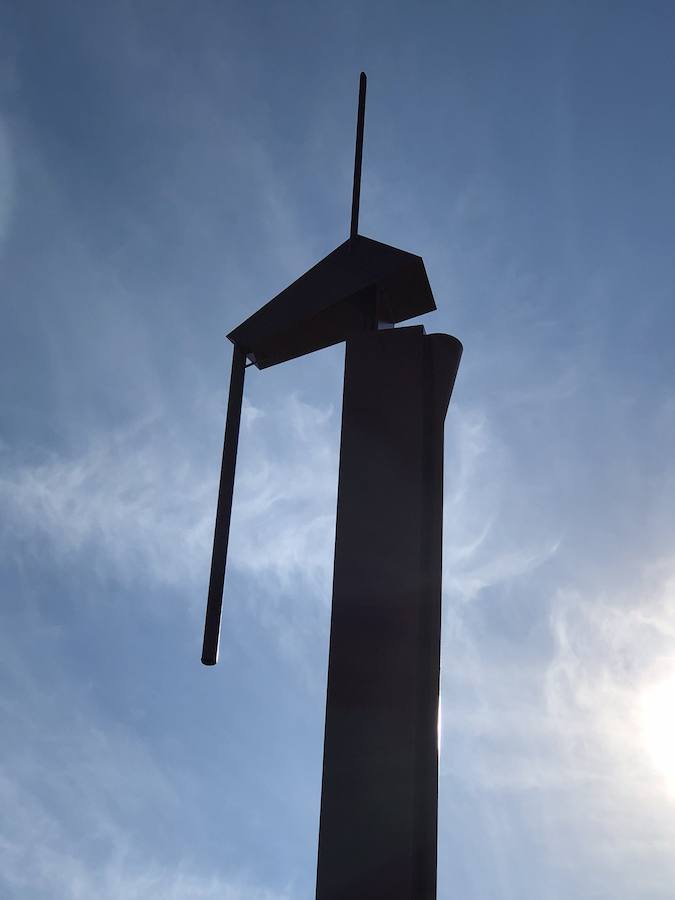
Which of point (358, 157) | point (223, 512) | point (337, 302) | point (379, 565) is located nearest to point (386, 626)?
point (379, 565)

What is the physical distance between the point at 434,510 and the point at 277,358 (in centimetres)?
175

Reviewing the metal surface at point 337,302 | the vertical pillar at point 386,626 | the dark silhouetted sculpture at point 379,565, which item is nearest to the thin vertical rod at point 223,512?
the dark silhouetted sculpture at point 379,565

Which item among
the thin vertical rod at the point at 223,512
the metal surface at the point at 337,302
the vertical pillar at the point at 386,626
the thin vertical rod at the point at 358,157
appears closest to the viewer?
the vertical pillar at the point at 386,626

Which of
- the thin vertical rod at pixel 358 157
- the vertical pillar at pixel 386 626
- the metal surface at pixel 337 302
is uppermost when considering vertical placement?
the thin vertical rod at pixel 358 157

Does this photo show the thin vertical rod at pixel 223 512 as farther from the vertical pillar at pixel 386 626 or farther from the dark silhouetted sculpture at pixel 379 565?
the vertical pillar at pixel 386 626

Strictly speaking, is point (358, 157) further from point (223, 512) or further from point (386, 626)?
point (386, 626)

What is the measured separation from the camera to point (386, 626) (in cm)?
380

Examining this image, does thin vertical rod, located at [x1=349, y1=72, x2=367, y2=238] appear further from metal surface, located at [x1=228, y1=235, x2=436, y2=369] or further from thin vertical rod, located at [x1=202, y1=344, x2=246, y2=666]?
thin vertical rod, located at [x1=202, y1=344, x2=246, y2=666]

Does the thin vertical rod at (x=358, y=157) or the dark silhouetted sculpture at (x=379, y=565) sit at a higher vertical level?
the thin vertical rod at (x=358, y=157)

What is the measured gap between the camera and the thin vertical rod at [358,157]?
5.41 metres

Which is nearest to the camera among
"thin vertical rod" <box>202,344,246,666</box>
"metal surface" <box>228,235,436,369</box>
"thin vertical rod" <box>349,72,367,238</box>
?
"thin vertical rod" <box>202,344,246,666</box>

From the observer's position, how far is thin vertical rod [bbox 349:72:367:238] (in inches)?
213

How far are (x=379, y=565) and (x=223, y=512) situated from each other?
130 cm

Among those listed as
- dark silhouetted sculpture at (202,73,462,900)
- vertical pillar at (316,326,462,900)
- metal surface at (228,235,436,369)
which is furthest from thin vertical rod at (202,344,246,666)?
vertical pillar at (316,326,462,900)
